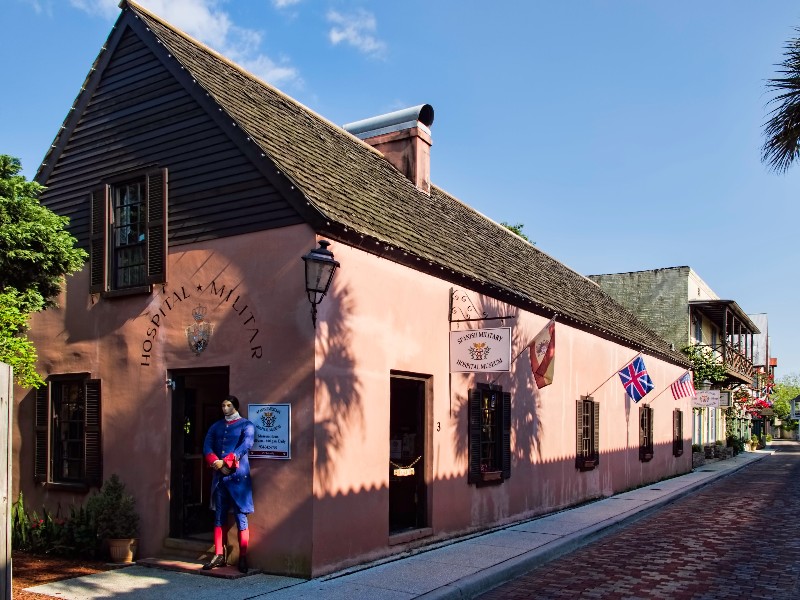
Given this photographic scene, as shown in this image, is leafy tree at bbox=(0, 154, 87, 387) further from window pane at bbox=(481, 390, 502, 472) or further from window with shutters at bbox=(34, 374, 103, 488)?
window pane at bbox=(481, 390, 502, 472)

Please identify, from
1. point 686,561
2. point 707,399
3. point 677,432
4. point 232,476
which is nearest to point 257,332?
point 232,476

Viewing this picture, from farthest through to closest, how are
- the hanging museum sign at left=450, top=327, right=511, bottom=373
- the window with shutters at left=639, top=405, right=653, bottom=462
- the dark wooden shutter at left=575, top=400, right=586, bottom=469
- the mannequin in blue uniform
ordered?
the window with shutters at left=639, top=405, right=653, bottom=462 → the dark wooden shutter at left=575, top=400, right=586, bottom=469 → the hanging museum sign at left=450, top=327, right=511, bottom=373 → the mannequin in blue uniform

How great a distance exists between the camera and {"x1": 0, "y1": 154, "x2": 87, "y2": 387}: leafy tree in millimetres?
8656

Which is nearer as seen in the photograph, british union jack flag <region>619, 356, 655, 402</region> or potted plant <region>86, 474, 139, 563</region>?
potted plant <region>86, 474, 139, 563</region>

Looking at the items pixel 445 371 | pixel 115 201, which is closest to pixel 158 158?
pixel 115 201

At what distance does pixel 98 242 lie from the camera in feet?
34.4

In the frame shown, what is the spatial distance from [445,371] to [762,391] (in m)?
45.0

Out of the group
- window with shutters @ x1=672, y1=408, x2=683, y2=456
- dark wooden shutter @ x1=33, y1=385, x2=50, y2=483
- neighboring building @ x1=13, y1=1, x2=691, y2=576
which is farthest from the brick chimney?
window with shutters @ x1=672, y1=408, x2=683, y2=456

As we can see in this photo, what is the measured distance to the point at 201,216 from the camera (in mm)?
9602

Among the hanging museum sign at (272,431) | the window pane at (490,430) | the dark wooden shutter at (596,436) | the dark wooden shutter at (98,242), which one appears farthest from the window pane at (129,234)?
the dark wooden shutter at (596,436)

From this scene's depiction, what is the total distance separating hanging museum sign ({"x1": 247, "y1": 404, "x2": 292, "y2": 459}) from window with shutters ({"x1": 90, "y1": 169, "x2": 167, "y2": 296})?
2474mm

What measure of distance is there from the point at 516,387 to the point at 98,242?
6.93 meters

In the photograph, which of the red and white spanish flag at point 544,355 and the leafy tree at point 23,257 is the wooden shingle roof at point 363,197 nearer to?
the red and white spanish flag at point 544,355

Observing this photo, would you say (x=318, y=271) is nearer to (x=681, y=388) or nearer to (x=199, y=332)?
(x=199, y=332)
